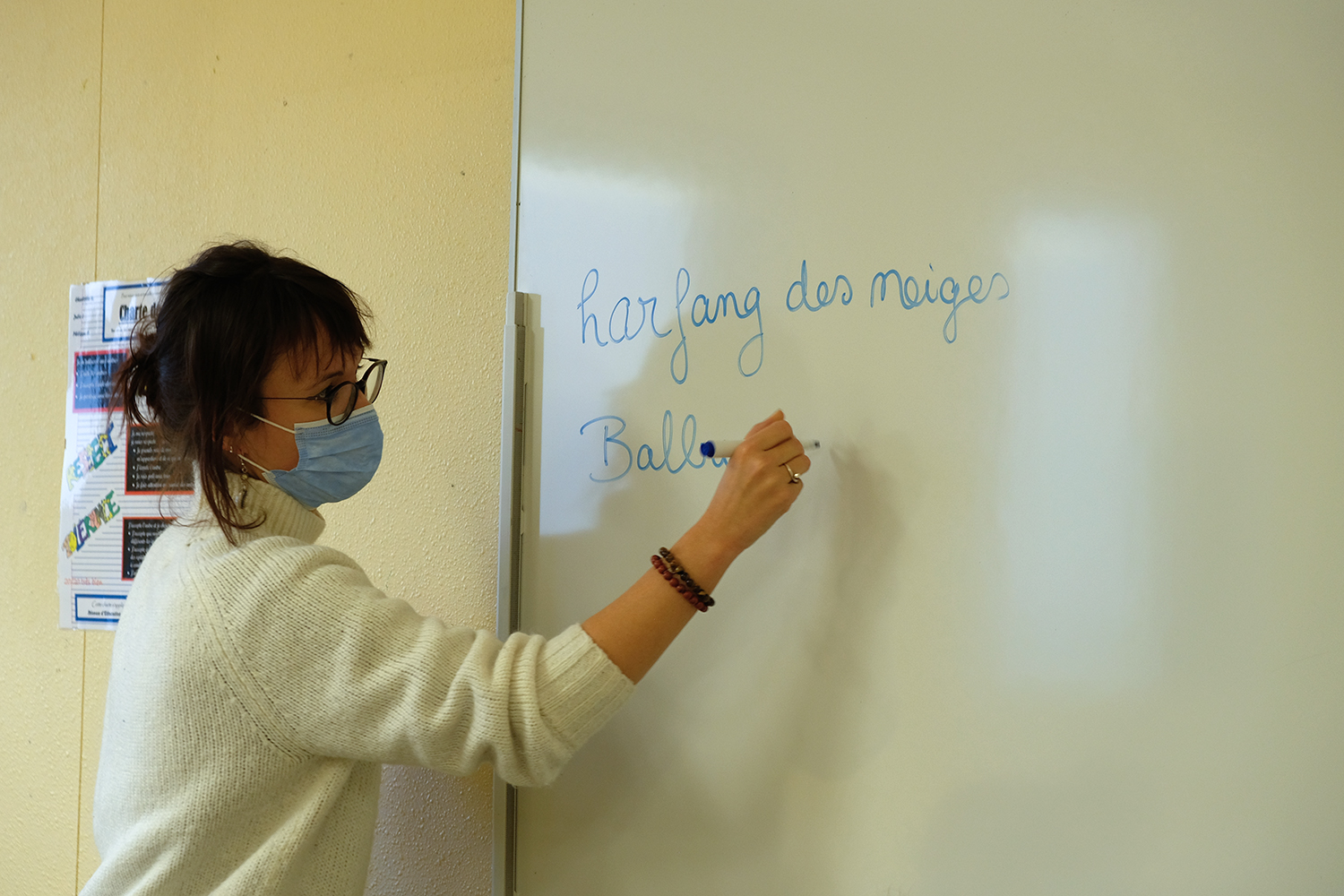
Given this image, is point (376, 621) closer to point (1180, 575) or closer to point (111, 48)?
point (1180, 575)

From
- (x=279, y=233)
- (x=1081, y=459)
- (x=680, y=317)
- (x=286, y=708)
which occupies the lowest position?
(x=286, y=708)

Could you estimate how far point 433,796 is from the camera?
3.48ft

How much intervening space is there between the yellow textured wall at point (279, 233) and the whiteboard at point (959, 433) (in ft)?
0.55

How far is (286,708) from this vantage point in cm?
69

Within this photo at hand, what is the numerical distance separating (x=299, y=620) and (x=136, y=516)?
74 cm

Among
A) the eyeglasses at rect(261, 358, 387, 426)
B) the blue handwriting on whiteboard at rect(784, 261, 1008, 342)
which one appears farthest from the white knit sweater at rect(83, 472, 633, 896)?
the blue handwriting on whiteboard at rect(784, 261, 1008, 342)

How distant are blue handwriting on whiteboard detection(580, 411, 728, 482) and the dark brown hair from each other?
268 millimetres

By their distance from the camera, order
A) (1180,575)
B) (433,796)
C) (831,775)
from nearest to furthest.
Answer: (1180,575)
(831,775)
(433,796)

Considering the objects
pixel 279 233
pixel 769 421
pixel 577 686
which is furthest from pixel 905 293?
pixel 279 233

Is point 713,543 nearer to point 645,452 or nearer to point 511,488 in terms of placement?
point 645,452

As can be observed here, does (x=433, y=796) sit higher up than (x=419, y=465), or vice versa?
(x=419, y=465)

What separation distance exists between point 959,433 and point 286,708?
0.58 metres

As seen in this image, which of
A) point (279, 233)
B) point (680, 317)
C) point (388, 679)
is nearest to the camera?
point (388, 679)

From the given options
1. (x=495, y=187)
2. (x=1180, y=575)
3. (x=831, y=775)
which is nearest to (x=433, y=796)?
(x=831, y=775)
